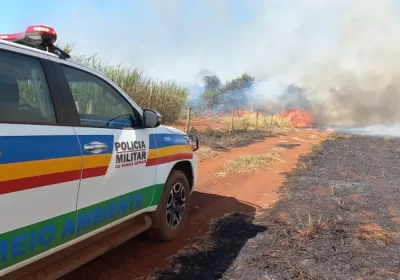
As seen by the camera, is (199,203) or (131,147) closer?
(131,147)

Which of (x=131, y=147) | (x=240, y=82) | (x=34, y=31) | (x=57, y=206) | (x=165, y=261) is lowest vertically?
(x=165, y=261)

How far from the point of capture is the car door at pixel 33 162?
7.25 feet

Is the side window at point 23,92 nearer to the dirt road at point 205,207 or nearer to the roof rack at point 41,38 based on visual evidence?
the roof rack at point 41,38

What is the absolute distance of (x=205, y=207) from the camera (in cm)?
599

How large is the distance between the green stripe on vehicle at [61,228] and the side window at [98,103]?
66 cm

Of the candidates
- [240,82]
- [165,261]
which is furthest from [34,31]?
[240,82]

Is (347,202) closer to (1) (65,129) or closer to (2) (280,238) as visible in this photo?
(2) (280,238)

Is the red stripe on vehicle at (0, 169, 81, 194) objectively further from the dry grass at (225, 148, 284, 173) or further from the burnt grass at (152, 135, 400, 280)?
the dry grass at (225, 148, 284, 173)

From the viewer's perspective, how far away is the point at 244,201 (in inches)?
256

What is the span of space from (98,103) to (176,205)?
1643 millimetres

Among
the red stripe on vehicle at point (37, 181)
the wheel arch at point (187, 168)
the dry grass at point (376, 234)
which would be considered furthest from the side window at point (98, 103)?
the dry grass at point (376, 234)

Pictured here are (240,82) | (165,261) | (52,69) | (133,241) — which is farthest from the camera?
(240,82)

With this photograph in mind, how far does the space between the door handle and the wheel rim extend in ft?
4.66

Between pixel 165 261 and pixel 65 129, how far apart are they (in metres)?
1.91
